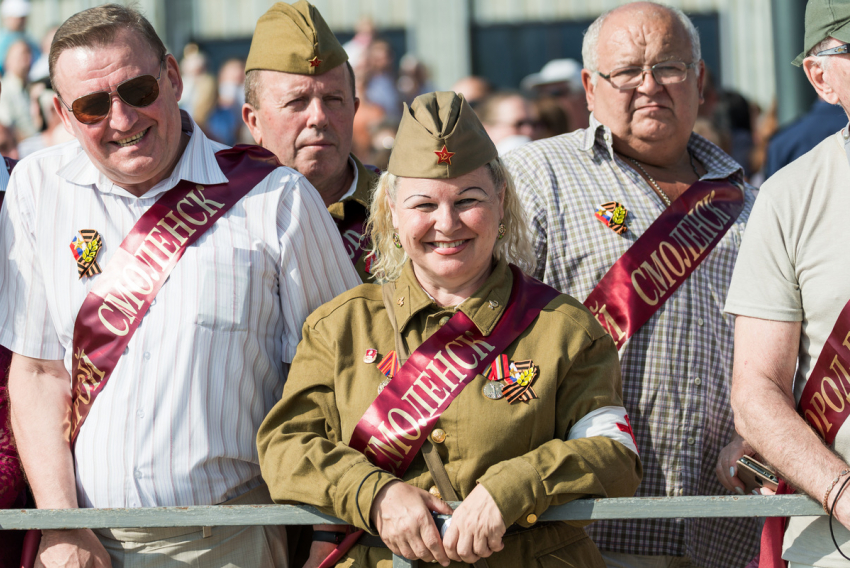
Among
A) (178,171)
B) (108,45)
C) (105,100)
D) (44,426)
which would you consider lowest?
(44,426)

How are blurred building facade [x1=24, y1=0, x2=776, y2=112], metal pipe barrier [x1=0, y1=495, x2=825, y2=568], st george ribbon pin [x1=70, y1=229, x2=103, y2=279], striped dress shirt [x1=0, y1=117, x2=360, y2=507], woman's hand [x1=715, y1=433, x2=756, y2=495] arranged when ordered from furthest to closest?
blurred building facade [x1=24, y1=0, x2=776, y2=112], woman's hand [x1=715, y1=433, x2=756, y2=495], st george ribbon pin [x1=70, y1=229, x2=103, y2=279], striped dress shirt [x1=0, y1=117, x2=360, y2=507], metal pipe barrier [x1=0, y1=495, x2=825, y2=568]

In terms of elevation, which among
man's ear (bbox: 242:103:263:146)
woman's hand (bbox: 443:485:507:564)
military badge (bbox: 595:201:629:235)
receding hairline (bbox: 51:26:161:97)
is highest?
receding hairline (bbox: 51:26:161:97)

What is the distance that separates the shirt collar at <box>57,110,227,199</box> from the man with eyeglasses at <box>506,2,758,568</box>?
1.15 m

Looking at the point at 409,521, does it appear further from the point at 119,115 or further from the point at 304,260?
the point at 119,115

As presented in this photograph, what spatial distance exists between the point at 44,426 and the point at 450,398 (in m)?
1.25

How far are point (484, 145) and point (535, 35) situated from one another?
1217 cm

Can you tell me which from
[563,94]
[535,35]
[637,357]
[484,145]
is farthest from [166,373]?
[535,35]

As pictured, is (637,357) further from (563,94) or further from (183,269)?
(563,94)

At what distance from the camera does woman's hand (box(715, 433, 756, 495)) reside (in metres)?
3.29

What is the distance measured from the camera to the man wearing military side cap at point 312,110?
387 cm

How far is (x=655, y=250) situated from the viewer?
367 centimetres

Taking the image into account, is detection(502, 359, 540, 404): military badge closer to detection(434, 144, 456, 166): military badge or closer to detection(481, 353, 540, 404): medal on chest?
detection(481, 353, 540, 404): medal on chest

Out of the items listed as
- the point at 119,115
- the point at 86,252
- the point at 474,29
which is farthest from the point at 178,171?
the point at 474,29

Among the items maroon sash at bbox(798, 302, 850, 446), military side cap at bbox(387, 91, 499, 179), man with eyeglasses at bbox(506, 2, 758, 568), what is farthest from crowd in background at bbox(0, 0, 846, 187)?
maroon sash at bbox(798, 302, 850, 446)
